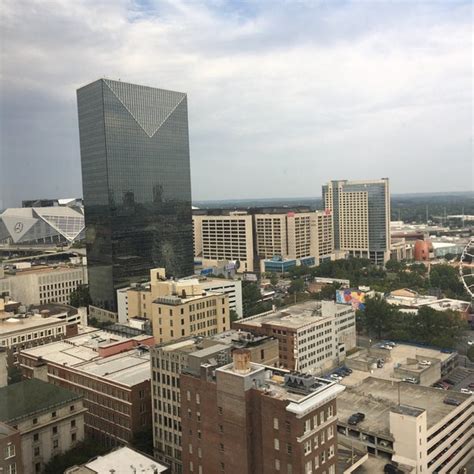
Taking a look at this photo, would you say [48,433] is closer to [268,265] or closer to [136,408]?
[136,408]

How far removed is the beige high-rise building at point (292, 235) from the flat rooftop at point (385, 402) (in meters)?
16.3

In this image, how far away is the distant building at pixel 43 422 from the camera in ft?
19.7

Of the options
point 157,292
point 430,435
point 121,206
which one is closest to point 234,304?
point 157,292

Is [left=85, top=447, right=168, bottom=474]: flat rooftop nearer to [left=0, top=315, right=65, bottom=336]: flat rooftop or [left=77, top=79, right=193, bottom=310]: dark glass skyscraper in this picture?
[left=0, top=315, right=65, bottom=336]: flat rooftop

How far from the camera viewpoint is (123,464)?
561 centimetres

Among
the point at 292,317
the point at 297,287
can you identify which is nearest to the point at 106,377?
the point at 292,317

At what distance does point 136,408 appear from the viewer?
723 cm

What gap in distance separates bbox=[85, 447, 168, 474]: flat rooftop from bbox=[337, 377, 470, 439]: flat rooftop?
2.56 metres

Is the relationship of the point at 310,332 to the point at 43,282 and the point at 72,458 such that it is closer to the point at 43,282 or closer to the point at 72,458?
the point at 72,458

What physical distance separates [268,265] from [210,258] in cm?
343

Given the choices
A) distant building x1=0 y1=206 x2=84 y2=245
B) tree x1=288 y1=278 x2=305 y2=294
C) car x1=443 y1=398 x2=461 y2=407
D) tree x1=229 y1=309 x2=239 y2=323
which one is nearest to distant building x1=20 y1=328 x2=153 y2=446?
car x1=443 y1=398 x2=461 y2=407

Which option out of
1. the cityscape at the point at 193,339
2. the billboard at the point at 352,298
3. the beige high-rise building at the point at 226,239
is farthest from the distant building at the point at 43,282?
the billboard at the point at 352,298

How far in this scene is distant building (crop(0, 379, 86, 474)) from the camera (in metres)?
5.99

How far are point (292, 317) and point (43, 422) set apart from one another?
5.78 metres
